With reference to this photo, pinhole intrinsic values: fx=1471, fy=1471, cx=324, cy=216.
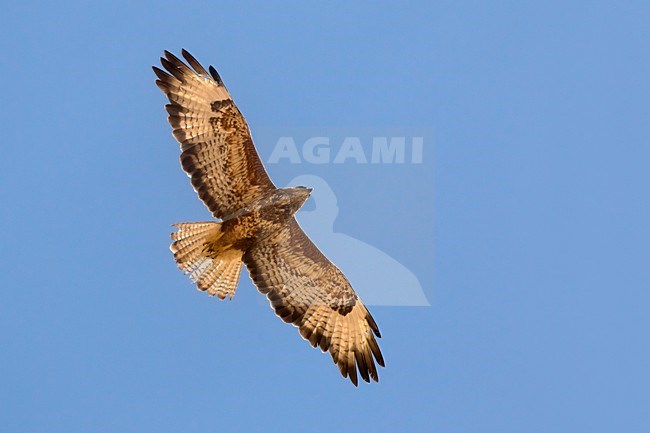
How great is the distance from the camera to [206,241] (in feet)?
32.5

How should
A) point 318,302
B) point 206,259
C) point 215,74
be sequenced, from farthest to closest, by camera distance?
1. point 318,302
2. point 206,259
3. point 215,74

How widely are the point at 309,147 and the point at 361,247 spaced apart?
87 cm

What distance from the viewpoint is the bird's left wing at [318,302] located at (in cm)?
1040

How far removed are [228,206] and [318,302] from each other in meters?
1.02

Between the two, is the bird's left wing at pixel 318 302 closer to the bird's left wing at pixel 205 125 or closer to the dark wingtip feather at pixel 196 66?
the bird's left wing at pixel 205 125

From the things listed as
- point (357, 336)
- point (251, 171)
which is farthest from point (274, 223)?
point (357, 336)

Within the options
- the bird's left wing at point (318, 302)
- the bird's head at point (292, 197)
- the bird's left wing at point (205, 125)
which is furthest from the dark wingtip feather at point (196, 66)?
the bird's left wing at point (318, 302)

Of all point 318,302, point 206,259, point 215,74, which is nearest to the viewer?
point 215,74

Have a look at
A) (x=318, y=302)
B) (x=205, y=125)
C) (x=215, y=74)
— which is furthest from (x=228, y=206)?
(x=318, y=302)

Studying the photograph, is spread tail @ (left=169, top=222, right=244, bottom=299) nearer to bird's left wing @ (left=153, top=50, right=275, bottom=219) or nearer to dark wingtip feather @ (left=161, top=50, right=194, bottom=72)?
bird's left wing @ (left=153, top=50, right=275, bottom=219)

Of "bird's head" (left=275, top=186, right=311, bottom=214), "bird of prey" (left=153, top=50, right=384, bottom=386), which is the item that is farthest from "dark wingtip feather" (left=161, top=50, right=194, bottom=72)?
"bird's head" (left=275, top=186, right=311, bottom=214)

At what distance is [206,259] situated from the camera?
10.0 metres

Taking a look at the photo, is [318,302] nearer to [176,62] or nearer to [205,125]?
[205,125]

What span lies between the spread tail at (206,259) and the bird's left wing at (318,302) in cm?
25
